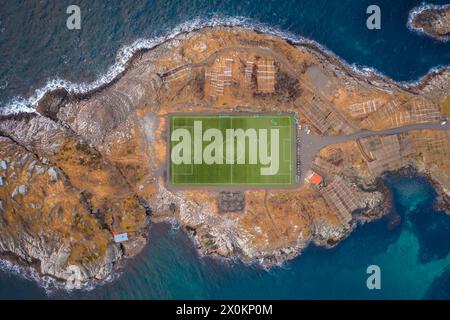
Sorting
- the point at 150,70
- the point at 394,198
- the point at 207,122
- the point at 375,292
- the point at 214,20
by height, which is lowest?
the point at 375,292

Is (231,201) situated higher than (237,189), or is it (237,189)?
(237,189)

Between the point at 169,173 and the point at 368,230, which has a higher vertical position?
the point at 169,173

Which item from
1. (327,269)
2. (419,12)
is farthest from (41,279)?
(419,12)

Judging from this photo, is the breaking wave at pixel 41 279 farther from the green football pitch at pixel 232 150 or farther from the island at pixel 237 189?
the green football pitch at pixel 232 150

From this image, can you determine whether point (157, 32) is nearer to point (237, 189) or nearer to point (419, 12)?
point (237, 189)

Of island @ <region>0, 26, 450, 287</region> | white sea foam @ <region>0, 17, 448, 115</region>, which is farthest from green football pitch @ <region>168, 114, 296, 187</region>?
white sea foam @ <region>0, 17, 448, 115</region>

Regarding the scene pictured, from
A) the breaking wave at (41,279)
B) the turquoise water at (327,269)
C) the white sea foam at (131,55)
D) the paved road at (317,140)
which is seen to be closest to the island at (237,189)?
the paved road at (317,140)

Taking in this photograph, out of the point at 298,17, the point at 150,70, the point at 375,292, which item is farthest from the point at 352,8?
the point at 375,292

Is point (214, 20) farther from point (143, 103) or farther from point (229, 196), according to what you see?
point (229, 196)
